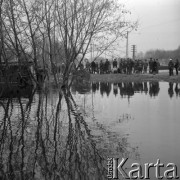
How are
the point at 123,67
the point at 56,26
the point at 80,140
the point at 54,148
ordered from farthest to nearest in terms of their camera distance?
the point at 123,67
the point at 56,26
the point at 80,140
the point at 54,148

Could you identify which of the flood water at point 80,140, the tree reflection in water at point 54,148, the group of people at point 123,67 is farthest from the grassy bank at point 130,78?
the tree reflection in water at point 54,148

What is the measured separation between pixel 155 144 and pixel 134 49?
7749 cm

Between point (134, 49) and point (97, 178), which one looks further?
point (134, 49)

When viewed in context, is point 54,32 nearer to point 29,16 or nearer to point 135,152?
point 29,16

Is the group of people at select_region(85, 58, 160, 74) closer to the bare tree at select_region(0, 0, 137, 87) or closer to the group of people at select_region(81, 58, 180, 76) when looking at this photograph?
the group of people at select_region(81, 58, 180, 76)

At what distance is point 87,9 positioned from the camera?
73.9 ft

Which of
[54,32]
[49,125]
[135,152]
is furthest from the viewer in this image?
[54,32]

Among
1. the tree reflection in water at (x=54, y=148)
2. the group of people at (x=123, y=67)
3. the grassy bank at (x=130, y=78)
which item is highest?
the group of people at (x=123, y=67)

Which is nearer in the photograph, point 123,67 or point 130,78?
point 130,78

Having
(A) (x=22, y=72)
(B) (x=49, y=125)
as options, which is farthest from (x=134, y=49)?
(B) (x=49, y=125)

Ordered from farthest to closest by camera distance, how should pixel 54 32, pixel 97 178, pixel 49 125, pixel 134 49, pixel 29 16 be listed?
1. pixel 134 49
2. pixel 54 32
3. pixel 29 16
4. pixel 49 125
5. pixel 97 178

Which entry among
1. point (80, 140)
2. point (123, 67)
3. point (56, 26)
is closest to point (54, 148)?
point (80, 140)

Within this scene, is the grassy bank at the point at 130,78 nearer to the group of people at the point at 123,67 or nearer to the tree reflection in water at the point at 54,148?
the group of people at the point at 123,67

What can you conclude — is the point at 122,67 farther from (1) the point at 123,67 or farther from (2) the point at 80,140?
(2) the point at 80,140
